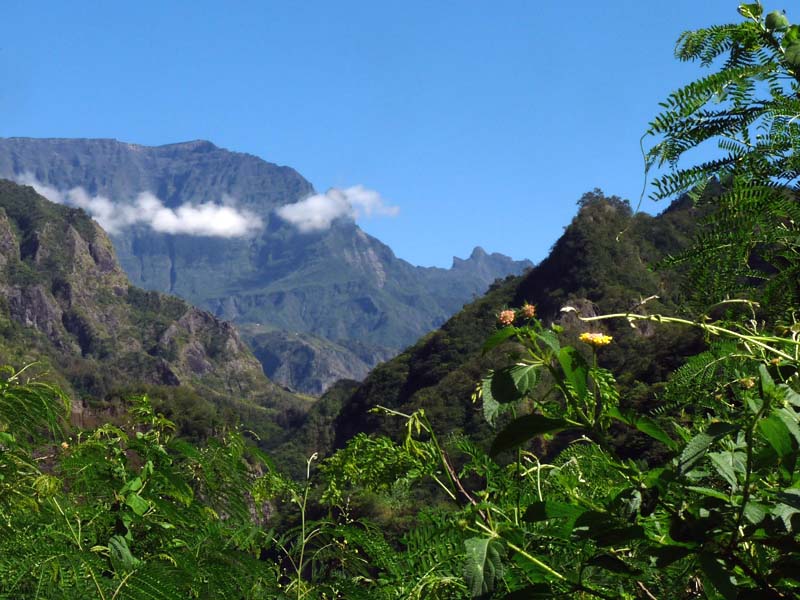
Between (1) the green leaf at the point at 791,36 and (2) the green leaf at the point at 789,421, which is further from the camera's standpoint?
(1) the green leaf at the point at 791,36

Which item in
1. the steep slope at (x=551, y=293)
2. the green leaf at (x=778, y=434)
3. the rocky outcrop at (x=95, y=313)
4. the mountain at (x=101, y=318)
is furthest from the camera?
the rocky outcrop at (x=95, y=313)

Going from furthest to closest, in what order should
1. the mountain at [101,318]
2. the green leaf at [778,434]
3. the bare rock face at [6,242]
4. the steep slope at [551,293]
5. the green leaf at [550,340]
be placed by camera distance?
the bare rock face at [6,242]
the mountain at [101,318]
the steep slope at [551,293]
the green leaf at [550,340]
the green leaf at [778,434]

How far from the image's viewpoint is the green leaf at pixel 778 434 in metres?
0.71

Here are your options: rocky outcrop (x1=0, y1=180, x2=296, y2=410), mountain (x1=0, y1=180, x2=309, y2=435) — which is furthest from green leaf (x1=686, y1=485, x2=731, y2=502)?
rocky outcrop (x1=0, y1=180, x2=296, y2=410)

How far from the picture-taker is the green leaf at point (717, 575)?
0.71 m

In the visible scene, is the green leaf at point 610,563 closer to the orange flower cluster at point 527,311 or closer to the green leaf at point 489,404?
the green leaf at point 489,404

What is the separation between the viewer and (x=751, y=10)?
1.12 m

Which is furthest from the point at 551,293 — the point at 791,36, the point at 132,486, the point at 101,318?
the point at 101,318

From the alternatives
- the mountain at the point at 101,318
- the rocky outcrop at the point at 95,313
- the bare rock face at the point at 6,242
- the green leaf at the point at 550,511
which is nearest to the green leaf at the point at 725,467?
the green leaf at the point at 550,511

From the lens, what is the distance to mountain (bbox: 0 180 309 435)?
142m

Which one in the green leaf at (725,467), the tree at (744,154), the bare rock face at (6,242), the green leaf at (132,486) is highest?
the bare rock face at (6,242)

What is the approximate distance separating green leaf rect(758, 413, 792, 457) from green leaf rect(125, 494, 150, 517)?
3.56 feet

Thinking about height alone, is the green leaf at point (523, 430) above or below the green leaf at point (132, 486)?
above

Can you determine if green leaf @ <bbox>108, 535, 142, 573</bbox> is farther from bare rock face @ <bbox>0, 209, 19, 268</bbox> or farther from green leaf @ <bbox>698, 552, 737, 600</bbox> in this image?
bare rock face @ <bbox>0, 209, 19, 268</bbox>
